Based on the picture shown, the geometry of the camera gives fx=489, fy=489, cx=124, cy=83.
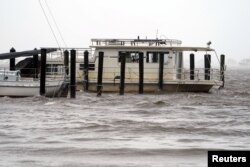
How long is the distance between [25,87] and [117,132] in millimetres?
12285

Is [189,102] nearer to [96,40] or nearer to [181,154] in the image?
[96,40]

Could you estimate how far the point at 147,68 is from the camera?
31.1 meters

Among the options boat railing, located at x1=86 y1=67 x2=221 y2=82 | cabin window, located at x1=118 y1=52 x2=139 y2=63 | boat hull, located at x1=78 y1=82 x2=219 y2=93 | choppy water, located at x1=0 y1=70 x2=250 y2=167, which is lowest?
choppy water, located at x1=0 y1=70 x2=250 y2=167

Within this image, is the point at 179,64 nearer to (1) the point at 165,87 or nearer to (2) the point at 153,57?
(2) the point at 153,57

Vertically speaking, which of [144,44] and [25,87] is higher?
[144,44]

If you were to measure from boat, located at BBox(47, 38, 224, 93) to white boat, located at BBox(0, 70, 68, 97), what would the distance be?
131 inches

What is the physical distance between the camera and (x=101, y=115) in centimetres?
1969

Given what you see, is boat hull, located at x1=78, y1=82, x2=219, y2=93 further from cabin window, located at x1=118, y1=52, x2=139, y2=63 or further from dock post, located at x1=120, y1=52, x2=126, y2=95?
dock post, located at x1=120, y1=52, x2=126, y2=95

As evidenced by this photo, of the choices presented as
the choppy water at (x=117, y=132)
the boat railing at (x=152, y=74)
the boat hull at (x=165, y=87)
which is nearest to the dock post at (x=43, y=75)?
the choppy water at (x=117, y=132)

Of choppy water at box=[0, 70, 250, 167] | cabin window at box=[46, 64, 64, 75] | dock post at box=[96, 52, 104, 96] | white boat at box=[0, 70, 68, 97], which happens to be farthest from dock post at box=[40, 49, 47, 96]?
cabin window at box=[46, 64, 64, 75]

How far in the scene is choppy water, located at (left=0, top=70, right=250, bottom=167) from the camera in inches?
453

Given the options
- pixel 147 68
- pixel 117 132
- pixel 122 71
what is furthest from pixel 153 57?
pixel 117 132

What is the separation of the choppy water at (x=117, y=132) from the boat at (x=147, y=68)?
15.7ft

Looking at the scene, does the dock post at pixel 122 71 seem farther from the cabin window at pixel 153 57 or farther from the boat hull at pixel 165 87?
the cabin window at pixel 153 57
